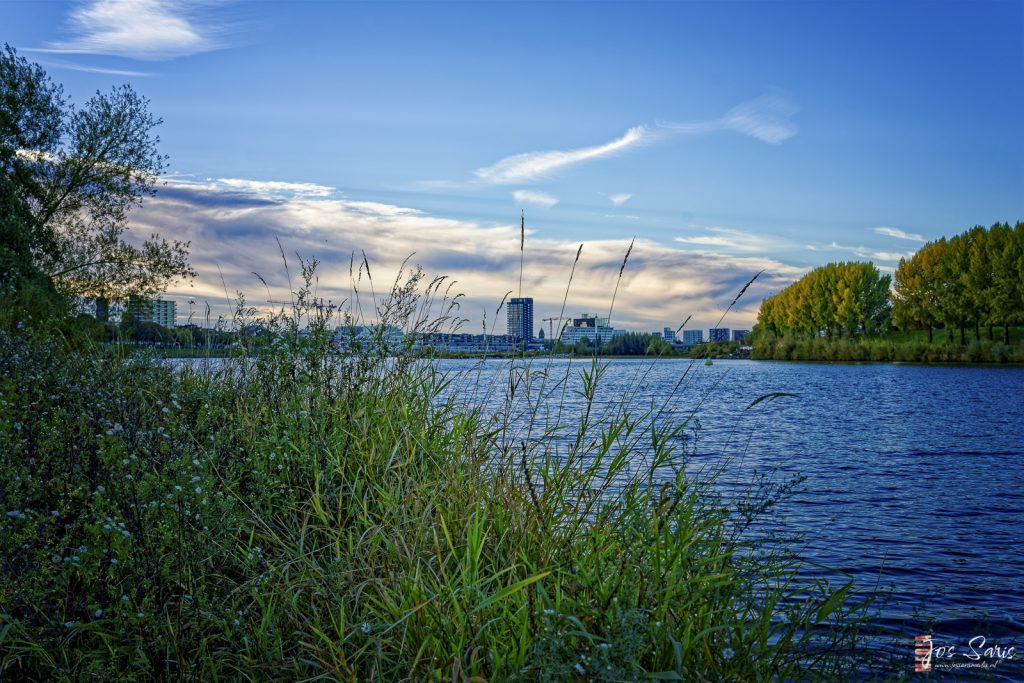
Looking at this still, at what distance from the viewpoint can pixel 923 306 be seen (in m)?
57.3

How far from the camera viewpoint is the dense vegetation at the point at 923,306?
52.0 m

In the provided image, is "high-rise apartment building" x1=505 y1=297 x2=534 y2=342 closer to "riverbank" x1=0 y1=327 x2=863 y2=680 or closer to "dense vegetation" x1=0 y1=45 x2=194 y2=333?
"riverbank" x1=0 y1=327 x2=863 y2=680

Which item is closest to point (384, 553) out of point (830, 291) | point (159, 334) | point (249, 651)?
point (249, 651)

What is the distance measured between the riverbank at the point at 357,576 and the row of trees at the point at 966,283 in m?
58.4

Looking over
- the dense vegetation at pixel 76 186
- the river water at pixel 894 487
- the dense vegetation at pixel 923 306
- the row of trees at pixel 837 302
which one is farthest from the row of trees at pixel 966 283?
the dense vegetation at pixel 76 186

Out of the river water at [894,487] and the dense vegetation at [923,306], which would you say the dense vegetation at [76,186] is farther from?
the dense vegetation at [923,306]

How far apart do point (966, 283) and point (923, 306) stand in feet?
14.3

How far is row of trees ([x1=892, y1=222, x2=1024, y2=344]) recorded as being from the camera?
50.8m

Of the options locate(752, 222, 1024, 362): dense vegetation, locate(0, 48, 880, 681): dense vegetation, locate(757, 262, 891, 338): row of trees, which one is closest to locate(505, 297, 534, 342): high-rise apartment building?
locate(0, 48, 880, 681): dense vegetation

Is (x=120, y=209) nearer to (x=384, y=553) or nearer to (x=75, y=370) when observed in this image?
(x=75, y=370)

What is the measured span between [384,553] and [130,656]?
4.14 ft

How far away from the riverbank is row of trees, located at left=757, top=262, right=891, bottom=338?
74.9m

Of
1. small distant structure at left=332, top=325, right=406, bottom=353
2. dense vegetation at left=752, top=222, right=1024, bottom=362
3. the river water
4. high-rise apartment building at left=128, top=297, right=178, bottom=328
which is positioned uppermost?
dense vegetation at left=752, top=222, right=1024, bottom=362

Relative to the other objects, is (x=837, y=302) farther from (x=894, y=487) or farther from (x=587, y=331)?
(x=587, y=331)
